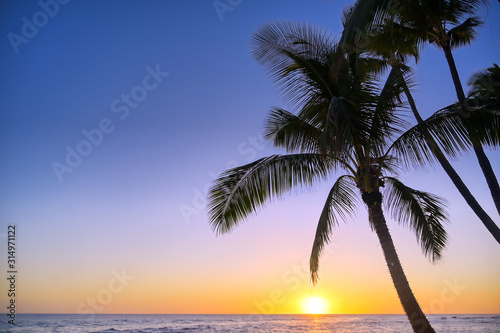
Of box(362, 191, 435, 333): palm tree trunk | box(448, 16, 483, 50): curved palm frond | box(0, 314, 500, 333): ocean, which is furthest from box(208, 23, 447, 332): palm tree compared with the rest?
box(0, 314, 500, 333): ocean

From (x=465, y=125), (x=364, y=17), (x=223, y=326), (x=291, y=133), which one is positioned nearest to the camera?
(x=364, y=17)

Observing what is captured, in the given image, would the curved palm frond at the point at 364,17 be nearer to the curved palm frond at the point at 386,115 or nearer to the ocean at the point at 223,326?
the curved palm frond at the point at 386,115

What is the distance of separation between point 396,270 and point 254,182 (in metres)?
2.98

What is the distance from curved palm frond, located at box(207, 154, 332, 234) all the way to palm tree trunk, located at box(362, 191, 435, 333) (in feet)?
4.02

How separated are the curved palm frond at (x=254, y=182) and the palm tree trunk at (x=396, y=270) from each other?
48.2 inches

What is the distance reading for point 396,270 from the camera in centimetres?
596

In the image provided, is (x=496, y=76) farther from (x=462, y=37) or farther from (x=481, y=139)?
(x=481, y=139)

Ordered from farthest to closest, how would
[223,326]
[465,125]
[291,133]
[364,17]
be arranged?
1. [223,326]
2. [291,133]
3. [465,125]
4. [364,17]

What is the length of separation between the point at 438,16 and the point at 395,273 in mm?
5689

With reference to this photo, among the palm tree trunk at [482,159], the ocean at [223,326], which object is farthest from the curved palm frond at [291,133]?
the ocean at [223,326]

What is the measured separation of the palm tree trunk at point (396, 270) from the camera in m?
5.71

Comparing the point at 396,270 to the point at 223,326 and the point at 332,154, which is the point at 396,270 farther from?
the point at 223,326

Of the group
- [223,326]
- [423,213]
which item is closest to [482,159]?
[423,213]

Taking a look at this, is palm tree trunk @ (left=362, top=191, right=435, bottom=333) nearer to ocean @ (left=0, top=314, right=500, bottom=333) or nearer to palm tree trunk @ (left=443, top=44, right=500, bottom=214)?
palm tree trunk @ (left=443, top=44, right=500, bottom=214)
